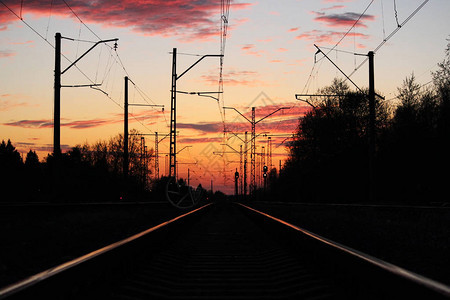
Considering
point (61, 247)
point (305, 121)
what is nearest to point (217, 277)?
point (61, 247)

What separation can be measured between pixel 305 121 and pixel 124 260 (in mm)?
67157

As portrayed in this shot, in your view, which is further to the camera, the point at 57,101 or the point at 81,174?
the point at 81,174

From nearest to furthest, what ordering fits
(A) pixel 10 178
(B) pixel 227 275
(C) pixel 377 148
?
(B) pixel 227 275
(C) pixel 377 148
(A) pixel 10 178

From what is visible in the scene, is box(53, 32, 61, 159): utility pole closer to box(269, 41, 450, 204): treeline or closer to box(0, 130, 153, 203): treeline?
box(269, 41, 450, 204): treeline

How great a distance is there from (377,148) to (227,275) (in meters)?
58.6

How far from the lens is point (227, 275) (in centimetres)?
671

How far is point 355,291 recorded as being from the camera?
15.9 ft

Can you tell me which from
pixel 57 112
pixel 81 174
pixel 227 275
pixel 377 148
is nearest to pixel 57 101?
pixel 57 112

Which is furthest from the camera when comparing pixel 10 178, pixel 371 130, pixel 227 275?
pixel 10 178

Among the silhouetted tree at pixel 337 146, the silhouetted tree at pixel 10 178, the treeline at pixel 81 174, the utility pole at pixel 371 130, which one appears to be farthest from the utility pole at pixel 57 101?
the silhouetted tree at pixel 10 178

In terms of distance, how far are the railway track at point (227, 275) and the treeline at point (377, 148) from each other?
36.0 metres

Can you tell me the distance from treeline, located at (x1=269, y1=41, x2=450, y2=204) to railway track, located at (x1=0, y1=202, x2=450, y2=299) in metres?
36.0

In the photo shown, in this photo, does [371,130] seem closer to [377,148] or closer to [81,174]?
[377,148]

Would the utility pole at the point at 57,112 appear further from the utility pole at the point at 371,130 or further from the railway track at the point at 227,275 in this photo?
the railway track at the point at 227,275
